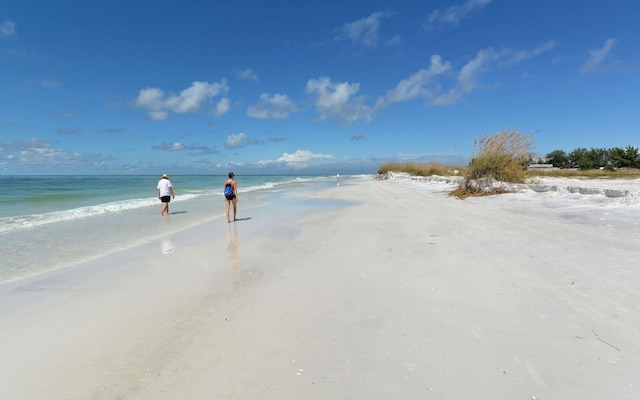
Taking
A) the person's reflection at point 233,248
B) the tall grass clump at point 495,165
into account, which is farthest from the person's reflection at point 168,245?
the tall grass clump at point 495,165

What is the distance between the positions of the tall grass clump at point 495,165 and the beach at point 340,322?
32.8 feet

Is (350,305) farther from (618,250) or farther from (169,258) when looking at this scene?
(618,250)

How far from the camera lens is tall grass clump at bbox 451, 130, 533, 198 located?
656 inches

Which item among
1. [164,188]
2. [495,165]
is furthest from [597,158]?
[164,188]

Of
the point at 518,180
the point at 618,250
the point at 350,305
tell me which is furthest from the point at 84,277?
the point at 518,180

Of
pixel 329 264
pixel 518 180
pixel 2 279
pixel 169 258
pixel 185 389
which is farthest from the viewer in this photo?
pixel 518 180

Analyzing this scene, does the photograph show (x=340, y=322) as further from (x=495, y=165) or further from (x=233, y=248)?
(x=495, y=165)

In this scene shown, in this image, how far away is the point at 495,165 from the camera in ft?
54.6

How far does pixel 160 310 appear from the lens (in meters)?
4.13

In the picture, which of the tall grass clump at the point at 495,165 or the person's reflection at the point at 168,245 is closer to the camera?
the person's reflection at the point at 168,245

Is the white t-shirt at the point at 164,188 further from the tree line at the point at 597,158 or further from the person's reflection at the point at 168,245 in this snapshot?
the tree line at the point at 597,158

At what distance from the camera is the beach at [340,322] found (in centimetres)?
259

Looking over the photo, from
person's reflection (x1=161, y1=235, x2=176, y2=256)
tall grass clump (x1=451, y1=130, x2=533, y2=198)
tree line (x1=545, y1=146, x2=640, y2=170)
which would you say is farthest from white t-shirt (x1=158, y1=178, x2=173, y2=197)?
tree line (x1=545, y1=146, x2=640, y2=170)

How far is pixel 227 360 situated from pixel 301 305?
4.35 feet
